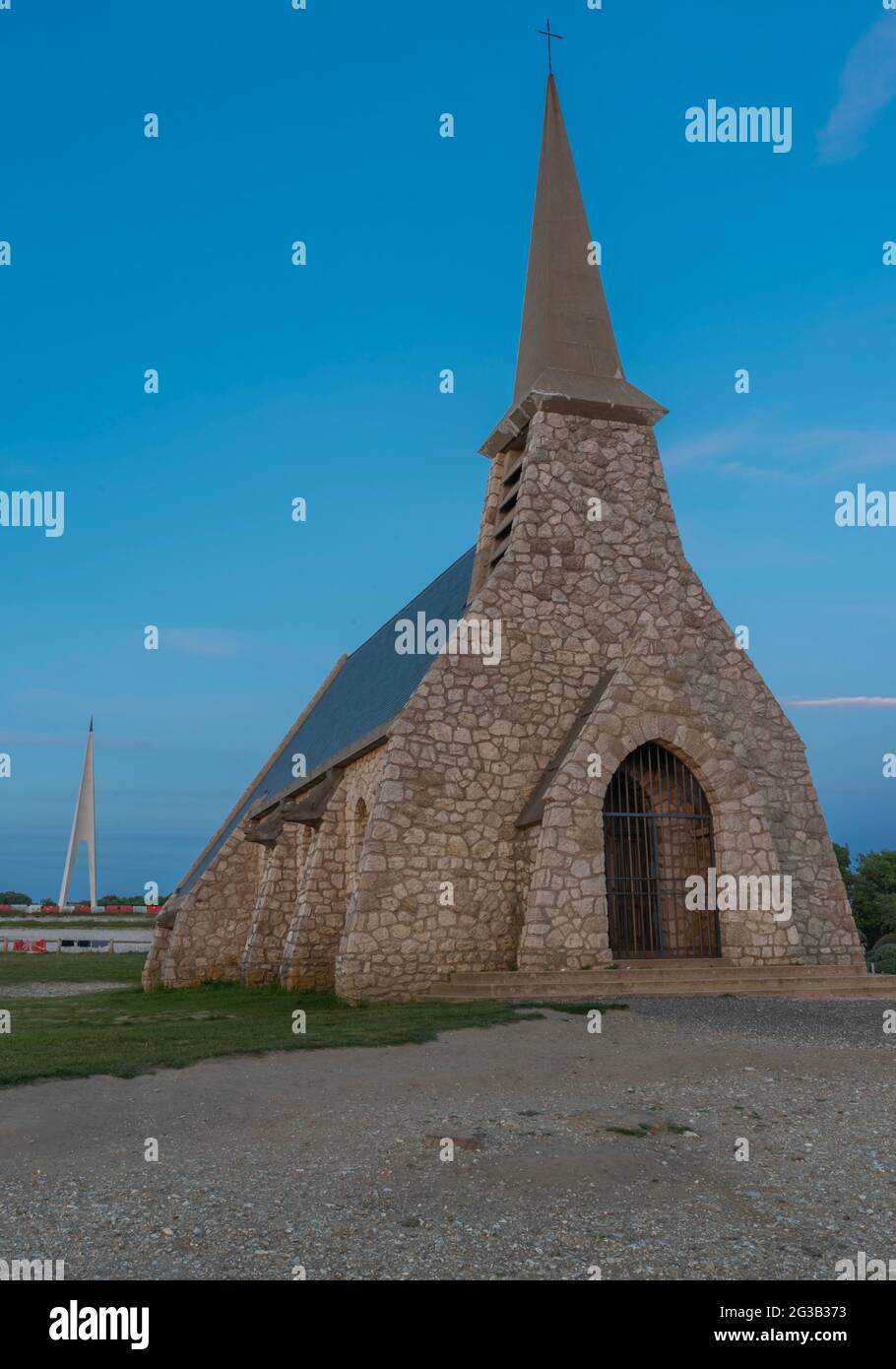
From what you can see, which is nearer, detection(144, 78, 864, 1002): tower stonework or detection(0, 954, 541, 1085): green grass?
detection(0, 954, 541, 1085): green grass

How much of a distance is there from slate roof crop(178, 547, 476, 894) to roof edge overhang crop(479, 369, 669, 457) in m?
2.70

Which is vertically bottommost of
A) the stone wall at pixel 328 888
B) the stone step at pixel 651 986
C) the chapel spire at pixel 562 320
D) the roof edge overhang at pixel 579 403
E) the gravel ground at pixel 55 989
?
the gravel ground at pixel 55 989

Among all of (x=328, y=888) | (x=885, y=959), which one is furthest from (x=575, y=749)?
(x=885, y=959)

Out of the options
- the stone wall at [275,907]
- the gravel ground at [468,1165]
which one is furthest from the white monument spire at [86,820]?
the gravel ground at [468,1165]

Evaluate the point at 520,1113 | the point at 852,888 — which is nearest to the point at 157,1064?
the point at 520,1113

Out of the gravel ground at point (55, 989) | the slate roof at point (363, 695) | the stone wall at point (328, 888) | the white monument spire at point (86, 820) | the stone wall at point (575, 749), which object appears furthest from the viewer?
the white monument spire at point (86, 820)

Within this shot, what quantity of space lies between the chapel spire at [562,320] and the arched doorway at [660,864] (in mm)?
6617

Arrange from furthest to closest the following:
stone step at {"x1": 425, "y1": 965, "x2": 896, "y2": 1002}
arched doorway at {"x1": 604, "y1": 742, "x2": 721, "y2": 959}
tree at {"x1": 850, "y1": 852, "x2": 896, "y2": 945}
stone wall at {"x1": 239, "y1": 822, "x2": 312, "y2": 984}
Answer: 1. tree at {"x1": 850, "y1": 852, "x2": 896, "y2": 945}
2. stone wall at {"x1": 239, "y1": 822, "x2": 312, "y2": 984}
3. arched doorway at {"x1": 604, "y1": 742, "x2": 721, "y2": 959}
4. stone step at {"x1": 425, "y1": 965, "x2": 896, "y2": 1002}

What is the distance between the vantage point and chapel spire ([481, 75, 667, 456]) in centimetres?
1919

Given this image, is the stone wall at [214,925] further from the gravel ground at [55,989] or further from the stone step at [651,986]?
the stone step at [651,986]

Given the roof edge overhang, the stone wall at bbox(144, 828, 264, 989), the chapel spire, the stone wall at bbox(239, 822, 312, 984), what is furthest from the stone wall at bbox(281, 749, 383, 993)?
the chapel spire

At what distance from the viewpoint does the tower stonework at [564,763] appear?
50.6 ft

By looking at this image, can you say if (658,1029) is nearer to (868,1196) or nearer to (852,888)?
(868,1196)

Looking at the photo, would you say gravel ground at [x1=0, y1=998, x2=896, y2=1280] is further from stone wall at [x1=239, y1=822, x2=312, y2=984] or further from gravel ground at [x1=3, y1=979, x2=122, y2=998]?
gravel ground at [x1=3, y1=979, x2=122, y2=998]
